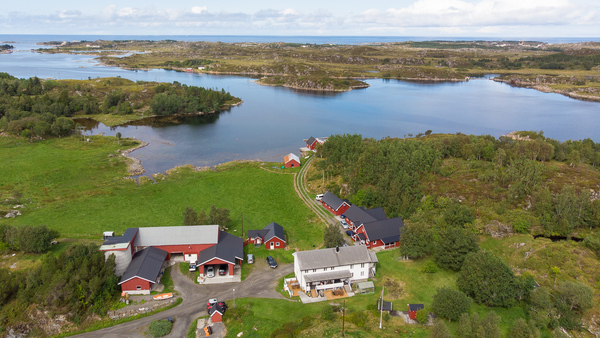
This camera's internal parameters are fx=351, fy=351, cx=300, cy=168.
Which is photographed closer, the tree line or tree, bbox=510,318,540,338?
tree, bbox=510,318,540,338

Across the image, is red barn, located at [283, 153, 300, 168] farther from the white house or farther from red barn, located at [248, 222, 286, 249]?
the white house

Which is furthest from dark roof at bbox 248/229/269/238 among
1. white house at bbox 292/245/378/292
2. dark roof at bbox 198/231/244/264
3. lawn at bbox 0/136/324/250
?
white house at bbox 292/245/378/292

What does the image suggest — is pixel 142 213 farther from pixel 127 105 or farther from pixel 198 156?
pixel 127 105

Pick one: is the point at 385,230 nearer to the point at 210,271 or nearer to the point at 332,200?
the point at 332,200

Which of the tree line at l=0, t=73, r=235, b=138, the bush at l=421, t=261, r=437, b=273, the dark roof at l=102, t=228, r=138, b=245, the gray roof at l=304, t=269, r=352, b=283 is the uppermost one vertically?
the tree line at l=0, t=73, r=235, b=138

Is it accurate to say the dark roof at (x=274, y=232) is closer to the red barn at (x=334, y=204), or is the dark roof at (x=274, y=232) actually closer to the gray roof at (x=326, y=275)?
the gray roof at (x=326, y=275)

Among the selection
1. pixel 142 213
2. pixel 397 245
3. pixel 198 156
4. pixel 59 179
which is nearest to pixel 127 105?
pixel 198 156

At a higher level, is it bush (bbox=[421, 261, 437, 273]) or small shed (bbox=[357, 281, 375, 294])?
bush (bbox=[421, 261, 437, 273])
